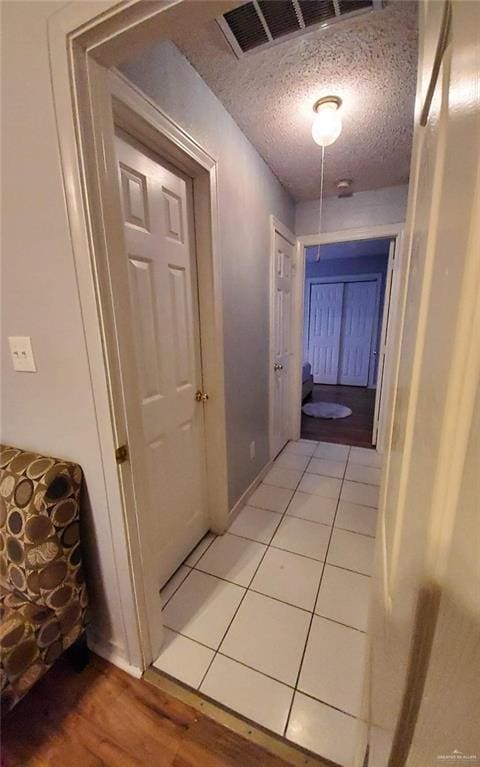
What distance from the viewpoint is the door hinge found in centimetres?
93

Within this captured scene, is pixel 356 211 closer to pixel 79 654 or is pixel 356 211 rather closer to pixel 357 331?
pixel 357 331

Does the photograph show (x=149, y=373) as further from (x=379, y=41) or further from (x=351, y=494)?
(x=351, y=494)

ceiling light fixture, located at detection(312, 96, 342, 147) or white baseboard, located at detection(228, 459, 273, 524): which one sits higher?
ceiling light fixture, located at detection(312, 96, 342, 147)

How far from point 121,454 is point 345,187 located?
273cm

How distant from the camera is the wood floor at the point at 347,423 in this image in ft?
10.9

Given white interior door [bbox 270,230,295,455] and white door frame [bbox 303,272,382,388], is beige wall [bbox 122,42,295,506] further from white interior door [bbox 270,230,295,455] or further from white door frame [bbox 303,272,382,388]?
white door frame [bbox 303,272,382,388]

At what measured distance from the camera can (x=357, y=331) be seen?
5.63m

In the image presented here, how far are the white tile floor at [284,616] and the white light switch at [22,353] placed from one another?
4.21 feet

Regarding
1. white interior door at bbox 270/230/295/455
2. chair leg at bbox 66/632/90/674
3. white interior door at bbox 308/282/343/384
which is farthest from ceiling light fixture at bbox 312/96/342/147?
white interior door at bbox 308/282/343/384

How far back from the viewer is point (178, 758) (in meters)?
0.92

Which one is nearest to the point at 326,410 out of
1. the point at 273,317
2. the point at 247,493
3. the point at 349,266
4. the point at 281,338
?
the point at 281,338

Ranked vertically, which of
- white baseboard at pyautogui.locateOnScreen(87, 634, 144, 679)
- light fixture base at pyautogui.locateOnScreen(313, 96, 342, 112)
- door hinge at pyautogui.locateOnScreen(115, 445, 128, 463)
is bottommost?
white baseboard at pyautogui.locateOnScreen(87, 634, 144, 679)

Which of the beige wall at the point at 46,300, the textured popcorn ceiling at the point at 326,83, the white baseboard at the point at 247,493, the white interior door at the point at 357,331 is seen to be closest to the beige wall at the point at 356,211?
the textured popcorn ceiling at the point at 326,83

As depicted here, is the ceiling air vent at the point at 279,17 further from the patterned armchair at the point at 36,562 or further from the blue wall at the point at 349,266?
the blue wall at the point at 349,266
